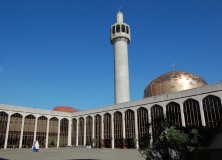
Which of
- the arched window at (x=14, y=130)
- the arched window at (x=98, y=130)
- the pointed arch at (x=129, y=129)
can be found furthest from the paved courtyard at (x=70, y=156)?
the arched window at (x=98, y=130)

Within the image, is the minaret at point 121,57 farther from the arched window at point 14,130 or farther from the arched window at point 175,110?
the arched window at point 14,130

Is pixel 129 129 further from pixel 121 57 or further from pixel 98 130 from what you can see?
pixel 121 57

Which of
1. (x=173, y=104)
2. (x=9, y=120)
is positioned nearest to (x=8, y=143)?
(x=9, y=120)

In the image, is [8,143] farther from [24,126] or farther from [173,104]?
[173,104]

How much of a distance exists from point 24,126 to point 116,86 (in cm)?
2245

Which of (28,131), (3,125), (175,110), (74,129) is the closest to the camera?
(175,110)

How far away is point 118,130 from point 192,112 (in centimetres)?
1614

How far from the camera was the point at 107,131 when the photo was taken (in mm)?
47438

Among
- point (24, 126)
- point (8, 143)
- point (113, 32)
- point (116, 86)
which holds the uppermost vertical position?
point (113, 32)

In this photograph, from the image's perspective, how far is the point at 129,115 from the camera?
44438 mm

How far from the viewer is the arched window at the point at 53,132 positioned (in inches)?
2025

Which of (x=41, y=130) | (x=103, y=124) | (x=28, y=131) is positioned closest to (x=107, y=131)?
(x=103, y=124)

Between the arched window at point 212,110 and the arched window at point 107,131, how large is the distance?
20572 millimetres

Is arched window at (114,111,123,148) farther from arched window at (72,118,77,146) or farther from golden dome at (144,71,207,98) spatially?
arched window at (72,118,77,146)
